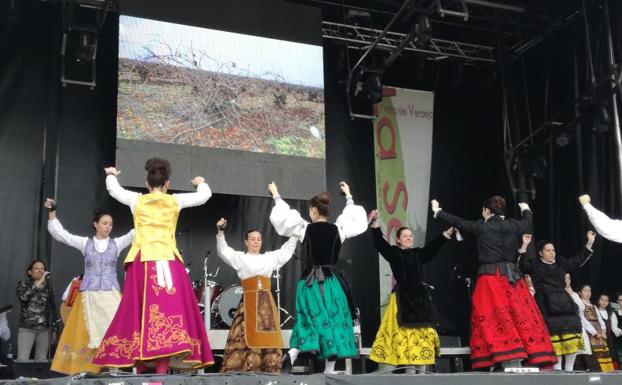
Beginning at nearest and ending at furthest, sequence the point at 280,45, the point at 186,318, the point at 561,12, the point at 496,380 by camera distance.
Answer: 1. the point at 496,380
2. the point at 186,318
3. the point at 280,45
4. the point at 561,12

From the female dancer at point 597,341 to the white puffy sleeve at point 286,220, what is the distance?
12.3ft

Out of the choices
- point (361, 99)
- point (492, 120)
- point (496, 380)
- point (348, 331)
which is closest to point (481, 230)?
point (348, 331)

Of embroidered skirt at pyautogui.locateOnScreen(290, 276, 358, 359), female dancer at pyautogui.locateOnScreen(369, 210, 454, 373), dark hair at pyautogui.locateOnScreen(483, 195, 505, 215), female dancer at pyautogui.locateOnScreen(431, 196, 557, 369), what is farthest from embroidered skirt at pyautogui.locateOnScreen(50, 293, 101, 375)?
dark hair at pyautogui.locateOnScreen(483, 195, 505, 215)

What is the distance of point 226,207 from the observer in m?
8.34

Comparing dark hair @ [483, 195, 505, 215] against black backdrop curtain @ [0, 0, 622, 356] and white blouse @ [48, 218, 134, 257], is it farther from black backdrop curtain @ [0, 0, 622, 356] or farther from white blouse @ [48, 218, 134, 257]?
black backdrop curtain @ [0, 0, 622, 356]

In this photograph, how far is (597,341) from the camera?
297 inches

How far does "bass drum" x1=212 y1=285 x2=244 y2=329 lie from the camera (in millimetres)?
7125

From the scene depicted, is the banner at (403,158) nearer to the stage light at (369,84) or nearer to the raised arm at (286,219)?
Result: the stage light at (369,84)

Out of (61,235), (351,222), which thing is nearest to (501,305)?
(351,222)

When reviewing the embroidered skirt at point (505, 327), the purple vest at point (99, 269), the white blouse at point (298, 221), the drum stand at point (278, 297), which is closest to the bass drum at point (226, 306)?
the drum stand at point (278, 297)

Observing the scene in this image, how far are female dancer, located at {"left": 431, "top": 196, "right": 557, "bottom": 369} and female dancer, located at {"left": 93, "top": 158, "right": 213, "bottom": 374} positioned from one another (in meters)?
1.95

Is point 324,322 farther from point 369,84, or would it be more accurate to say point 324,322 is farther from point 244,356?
point 369,84

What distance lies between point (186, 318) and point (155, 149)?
10.8ft

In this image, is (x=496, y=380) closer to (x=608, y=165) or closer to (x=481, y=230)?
(x=481, y=230)
